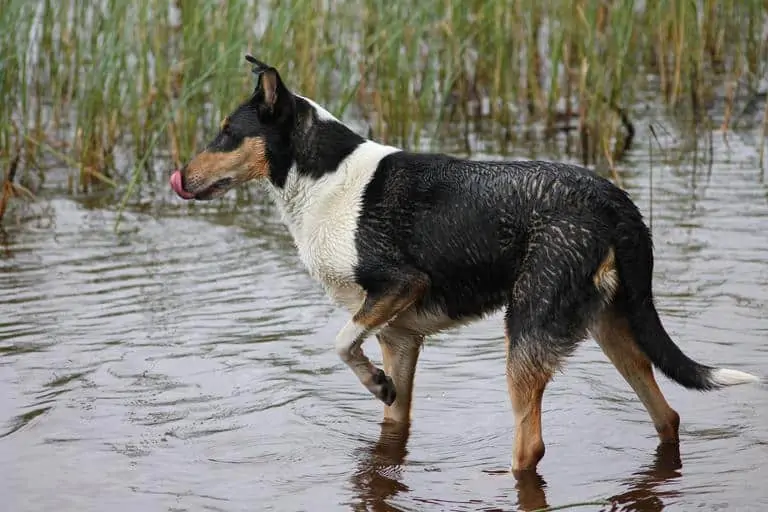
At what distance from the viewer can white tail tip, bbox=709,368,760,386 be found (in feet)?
15.9

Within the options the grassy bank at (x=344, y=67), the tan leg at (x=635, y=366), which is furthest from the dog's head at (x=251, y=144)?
the grassy bank at (x=344, y=67)

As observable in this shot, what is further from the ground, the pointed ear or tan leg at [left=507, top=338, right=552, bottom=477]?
the pointed ear

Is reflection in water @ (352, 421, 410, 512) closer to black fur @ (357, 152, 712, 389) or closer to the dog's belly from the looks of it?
the dog's belly

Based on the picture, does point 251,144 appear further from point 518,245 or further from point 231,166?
point 518,245

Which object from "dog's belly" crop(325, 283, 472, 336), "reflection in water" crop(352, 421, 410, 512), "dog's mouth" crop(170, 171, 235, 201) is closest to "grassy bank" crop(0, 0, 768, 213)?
"dog's mouth" crop(170, 171, 235, 201)

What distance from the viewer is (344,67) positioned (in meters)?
9.29

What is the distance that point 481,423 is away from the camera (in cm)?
556

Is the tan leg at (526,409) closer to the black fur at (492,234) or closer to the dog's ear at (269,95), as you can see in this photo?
the black fur at (492,234)

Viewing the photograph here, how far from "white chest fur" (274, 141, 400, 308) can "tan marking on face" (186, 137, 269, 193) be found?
0.15m

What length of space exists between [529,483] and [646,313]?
0.78 m

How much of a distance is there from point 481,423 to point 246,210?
416 centimetres

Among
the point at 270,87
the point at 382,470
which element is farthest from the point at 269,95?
the point at 382,470

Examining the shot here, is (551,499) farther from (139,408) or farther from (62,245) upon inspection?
(62,245)

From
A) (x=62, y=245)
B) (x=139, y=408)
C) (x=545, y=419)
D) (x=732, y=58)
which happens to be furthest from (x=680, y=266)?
(x=732, y=58)
